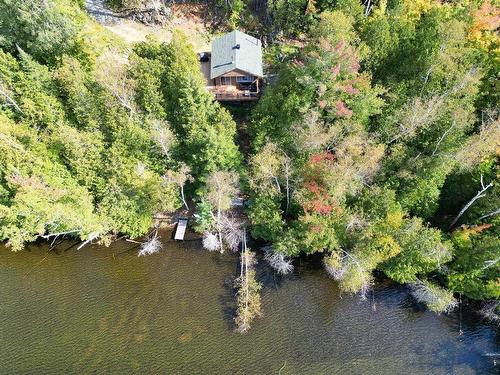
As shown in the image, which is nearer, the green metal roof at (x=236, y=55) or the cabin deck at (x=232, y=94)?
the green metal roof at (x=236, y=55)

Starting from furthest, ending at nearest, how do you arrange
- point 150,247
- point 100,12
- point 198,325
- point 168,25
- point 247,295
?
point 168,25, point 100,12, point 150,247, point 247,295, point 198,325

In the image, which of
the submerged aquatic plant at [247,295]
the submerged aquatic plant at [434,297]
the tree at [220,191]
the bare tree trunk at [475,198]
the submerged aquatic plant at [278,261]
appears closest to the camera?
the bare tree trunk at [475,198]

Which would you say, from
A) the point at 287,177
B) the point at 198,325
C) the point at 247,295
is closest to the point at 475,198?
the point at 287,177

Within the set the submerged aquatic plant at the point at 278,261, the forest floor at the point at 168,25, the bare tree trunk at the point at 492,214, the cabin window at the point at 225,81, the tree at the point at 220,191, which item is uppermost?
the forest floor at the point at 168,25

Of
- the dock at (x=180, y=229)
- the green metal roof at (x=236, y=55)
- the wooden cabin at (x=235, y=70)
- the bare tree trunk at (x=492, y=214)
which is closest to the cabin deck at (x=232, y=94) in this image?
the wooden cabin at (x=235, y=70)

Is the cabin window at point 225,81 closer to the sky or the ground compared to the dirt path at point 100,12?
closer to the ground

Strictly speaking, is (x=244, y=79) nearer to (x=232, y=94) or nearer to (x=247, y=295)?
(x=232, y=94)

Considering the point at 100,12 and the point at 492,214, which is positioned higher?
the point at 100,12

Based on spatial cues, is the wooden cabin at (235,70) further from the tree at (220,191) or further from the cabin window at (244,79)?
the tree at (220,191)

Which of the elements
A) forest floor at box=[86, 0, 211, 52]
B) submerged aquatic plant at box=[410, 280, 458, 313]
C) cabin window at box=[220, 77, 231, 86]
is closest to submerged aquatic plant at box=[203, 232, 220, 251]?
cabin window at box=[220, 77, 231, 86]
